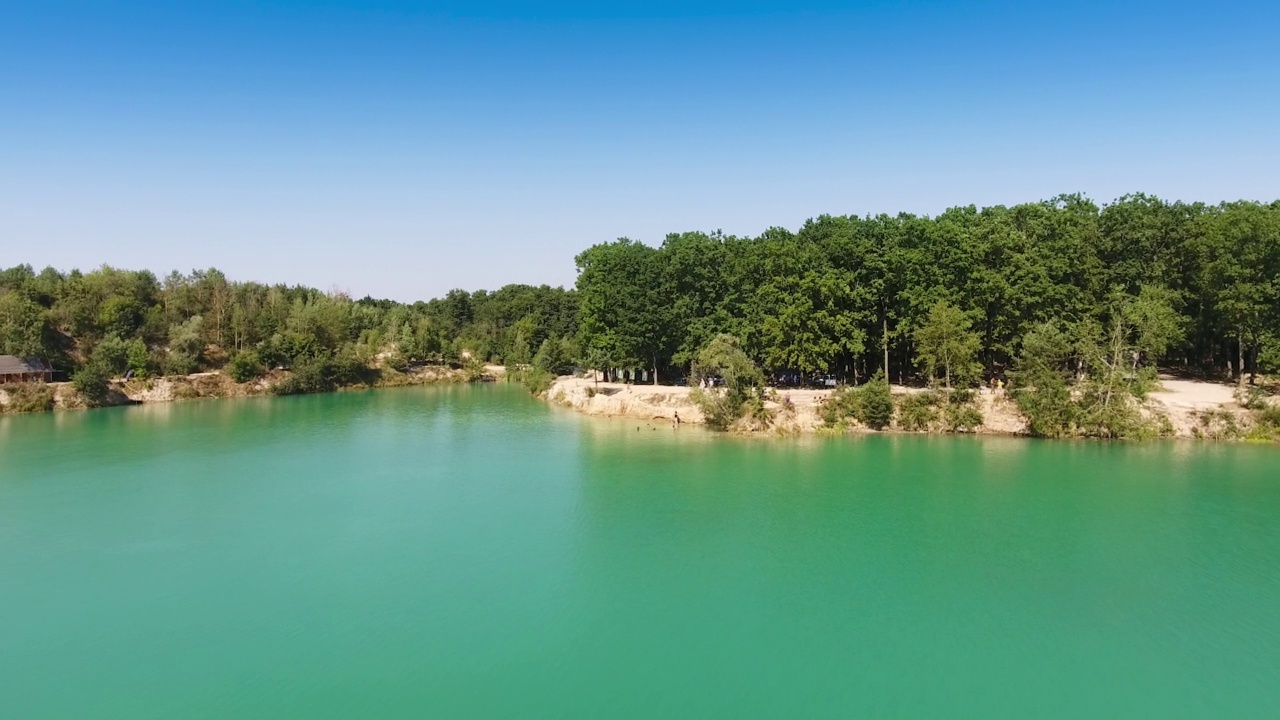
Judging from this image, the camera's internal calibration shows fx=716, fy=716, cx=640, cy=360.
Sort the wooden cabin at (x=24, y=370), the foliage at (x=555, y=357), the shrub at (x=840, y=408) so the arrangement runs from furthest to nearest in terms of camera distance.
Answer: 1. the foliage at (x=555, y=357)
2. the wooden cabin at (x=24, y=370)
3. the shrub at (x=840, y=408)

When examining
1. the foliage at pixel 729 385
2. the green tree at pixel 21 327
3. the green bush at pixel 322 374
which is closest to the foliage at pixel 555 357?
the green bush at pixel 322 374

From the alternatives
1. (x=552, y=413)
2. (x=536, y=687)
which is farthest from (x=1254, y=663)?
(x=552, y=413)

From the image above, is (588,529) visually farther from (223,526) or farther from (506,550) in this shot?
(223,526)

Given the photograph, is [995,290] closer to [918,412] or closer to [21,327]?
[918,412]

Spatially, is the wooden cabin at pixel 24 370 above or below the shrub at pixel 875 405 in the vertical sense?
above

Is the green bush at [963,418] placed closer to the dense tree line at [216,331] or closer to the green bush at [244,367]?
the dense tree line at [216,331]

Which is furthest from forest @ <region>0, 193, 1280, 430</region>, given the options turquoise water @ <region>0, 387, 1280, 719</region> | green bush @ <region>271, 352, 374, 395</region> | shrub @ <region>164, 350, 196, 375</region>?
green bush @ <region>271, 352, 374, 395</region>
